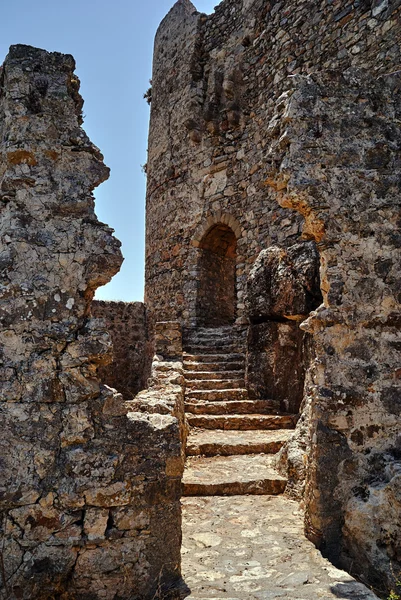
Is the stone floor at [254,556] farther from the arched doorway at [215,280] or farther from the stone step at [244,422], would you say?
the arched doorway at [215,280]

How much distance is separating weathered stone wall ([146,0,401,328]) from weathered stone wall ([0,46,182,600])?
5804mm

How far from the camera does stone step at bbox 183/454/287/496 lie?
4516 mm

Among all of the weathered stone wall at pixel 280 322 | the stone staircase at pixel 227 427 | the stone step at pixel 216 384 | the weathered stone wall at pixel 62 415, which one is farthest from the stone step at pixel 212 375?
the weathered stone wall at pixel 62 415

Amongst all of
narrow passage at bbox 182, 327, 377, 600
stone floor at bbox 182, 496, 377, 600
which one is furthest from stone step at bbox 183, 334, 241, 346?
stone floor at bbox 182, 496, 377, 600

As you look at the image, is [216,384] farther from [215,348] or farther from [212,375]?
[215,348]

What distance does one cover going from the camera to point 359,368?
11.3 feet

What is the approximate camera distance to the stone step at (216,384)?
23.4 feet

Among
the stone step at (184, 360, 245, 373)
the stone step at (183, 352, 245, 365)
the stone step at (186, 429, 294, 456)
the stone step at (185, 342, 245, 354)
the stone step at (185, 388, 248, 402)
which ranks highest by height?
the stone step at (185, 342, 245, 354)

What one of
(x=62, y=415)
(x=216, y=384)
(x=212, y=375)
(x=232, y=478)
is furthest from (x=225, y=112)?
(x=62, y=415)

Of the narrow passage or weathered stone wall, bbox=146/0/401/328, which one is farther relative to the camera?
weathered stone wall, bbox=146/0/401/328

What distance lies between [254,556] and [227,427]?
298cm

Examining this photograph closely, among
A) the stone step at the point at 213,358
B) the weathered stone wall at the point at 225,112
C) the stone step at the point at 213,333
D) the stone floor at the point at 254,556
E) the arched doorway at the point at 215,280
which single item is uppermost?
the weathered stone wall at the point at 225,112

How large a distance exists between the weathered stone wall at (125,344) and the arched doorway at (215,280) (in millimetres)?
1943

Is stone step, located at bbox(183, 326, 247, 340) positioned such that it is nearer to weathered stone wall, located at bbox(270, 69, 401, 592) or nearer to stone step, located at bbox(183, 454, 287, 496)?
stone step, located at bbox(183, 454, 287, 496)
